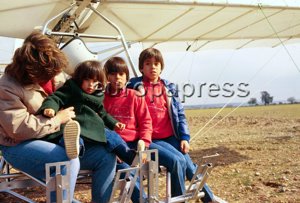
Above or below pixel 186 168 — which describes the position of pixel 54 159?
above

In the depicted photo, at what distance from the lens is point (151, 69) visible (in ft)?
10.8

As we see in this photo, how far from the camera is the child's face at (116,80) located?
3.01m

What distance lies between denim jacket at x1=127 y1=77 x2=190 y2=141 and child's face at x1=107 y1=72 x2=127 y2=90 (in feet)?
0.80

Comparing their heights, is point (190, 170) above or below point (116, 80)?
below

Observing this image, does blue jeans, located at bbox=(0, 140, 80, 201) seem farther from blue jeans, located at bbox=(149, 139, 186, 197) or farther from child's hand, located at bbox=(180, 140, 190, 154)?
child's hand, located at bbox=(180, 140, 190, 154)

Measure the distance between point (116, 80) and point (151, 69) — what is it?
410mm

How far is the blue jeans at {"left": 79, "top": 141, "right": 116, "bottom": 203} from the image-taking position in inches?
93.0

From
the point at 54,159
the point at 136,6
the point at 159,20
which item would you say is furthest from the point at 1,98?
the point at 159,20

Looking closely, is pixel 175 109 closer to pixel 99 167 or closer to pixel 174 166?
pixel 174 166

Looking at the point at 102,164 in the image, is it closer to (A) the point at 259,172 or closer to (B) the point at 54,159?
(B) the point at 54,159

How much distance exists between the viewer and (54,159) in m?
2.14

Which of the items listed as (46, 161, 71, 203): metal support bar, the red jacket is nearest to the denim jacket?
the red jacket

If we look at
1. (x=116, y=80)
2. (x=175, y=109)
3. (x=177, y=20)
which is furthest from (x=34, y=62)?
(x=177, y=20)

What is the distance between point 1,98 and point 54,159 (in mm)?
454
